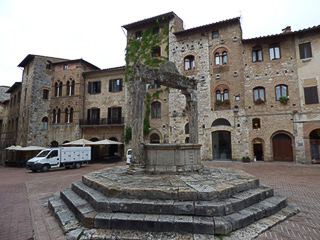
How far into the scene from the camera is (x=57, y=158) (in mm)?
15555

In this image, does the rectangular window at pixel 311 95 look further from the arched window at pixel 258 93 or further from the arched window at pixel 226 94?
the arched window at pixel 226 94

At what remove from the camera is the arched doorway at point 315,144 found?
15.7 meters

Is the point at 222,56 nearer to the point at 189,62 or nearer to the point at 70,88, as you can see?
the point at 189,62

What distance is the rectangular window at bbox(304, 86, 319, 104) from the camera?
15867 mm

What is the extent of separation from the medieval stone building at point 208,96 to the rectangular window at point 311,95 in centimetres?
6

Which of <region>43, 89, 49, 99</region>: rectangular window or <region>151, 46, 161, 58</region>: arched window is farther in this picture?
<region>43, 89, 49, 99</region>: rectangular window

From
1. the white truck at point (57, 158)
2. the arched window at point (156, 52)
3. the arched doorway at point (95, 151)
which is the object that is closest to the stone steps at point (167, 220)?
the white truck at point (57, 158)

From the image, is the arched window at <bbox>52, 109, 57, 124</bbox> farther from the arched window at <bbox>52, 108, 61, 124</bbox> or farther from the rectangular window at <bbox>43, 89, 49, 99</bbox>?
the rectangular window at <bbox>43, 89, 49, 99</bbox>

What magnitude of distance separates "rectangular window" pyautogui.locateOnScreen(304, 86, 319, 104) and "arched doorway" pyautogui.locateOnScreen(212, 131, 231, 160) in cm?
696

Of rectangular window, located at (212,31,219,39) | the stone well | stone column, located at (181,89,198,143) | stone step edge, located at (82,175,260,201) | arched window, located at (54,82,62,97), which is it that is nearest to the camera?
stone step edge, located at (82,175,260,201)

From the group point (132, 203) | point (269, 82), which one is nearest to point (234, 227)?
point (132, 203)

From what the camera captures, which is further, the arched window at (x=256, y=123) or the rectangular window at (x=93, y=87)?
the rectangular window at (x=93, y=87)

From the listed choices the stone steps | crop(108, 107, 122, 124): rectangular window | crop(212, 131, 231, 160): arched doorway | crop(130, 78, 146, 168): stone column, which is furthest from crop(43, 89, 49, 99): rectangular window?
the stone steps

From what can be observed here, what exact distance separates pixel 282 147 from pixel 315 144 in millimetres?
2355
